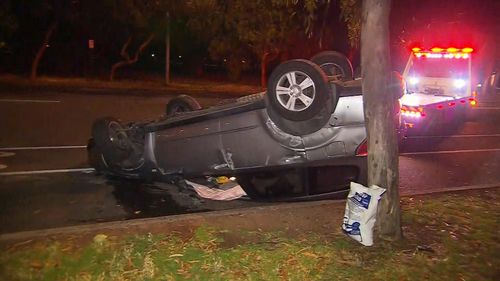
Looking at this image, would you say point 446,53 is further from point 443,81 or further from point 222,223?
point 222,223

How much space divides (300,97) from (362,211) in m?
1.64

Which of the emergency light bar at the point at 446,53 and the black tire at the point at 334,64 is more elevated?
the emergency light bar at the point at 446,53

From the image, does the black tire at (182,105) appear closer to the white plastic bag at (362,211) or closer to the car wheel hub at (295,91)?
the car wheel hub at (295,91)

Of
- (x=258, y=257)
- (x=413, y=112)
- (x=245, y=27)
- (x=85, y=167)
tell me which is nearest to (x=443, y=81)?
(x=413, y=112)

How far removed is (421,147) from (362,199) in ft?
24.2

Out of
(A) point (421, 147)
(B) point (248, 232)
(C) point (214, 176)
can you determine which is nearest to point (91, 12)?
(A) point (421, 147)

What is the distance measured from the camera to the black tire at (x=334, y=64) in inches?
280

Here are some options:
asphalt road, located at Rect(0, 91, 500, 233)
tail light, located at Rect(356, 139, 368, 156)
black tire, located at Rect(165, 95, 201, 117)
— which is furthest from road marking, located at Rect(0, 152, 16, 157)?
tail light, located at Rect(356, 139, 368, 156)

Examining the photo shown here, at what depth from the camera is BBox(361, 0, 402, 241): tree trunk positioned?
481cm

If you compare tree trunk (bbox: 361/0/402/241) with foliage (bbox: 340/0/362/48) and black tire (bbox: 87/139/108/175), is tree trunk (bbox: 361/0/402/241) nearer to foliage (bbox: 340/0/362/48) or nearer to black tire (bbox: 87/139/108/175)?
foliage (bbox: 340/0/362/48)

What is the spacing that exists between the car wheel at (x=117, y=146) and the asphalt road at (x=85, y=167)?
36 cm

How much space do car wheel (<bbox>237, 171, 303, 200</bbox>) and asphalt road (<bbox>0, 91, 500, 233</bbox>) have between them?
201 millimetres

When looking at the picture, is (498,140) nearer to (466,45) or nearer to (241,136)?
(466,45)

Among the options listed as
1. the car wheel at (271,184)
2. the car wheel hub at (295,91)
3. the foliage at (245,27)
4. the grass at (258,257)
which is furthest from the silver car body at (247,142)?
the foliage at (245,27)
